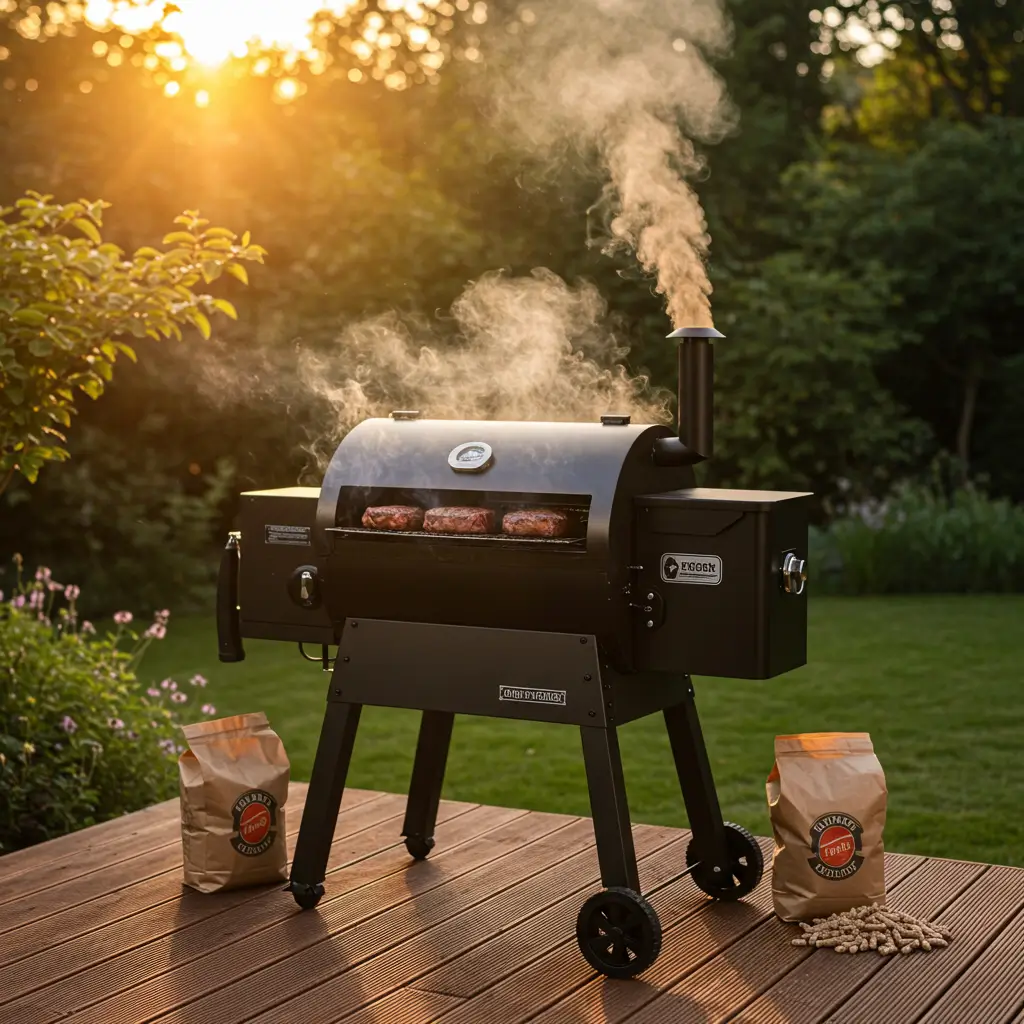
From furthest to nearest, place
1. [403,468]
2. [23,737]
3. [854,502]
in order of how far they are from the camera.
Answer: [854,502] → [23,737] → [403,468]

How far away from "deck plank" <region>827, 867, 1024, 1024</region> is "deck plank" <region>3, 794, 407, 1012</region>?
1.34 meters

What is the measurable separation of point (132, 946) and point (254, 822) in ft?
1.51

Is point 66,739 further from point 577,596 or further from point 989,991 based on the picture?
point 989,991

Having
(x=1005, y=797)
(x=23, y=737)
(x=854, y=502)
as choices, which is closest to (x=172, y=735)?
(x=23, y=737)

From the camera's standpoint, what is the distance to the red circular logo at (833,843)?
3092 millimetres

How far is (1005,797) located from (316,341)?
15.1ft

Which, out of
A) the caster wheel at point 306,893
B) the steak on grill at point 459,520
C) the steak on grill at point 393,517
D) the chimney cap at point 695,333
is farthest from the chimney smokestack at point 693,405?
the caster wheel at point 306,893

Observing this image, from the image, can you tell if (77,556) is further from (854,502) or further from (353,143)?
(854,502)

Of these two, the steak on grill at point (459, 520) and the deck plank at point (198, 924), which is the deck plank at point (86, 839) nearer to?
the deck plank at point (198, 924)

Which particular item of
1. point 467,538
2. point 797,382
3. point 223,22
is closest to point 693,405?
point 467,538

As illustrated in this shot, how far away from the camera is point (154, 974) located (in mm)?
2902

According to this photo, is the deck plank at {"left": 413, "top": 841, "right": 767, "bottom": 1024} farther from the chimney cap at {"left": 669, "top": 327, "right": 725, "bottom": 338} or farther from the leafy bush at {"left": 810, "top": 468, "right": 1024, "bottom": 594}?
the leafy bush at {"left": 810, "top": 468, "right": 1024, "bottom": 594}

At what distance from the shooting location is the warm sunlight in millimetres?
4848

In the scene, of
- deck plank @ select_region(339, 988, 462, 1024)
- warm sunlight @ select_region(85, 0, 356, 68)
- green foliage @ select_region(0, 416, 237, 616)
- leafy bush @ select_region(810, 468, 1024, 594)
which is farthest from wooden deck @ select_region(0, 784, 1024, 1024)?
leafy bush @ select_region(810, 468, 1024, 594)
